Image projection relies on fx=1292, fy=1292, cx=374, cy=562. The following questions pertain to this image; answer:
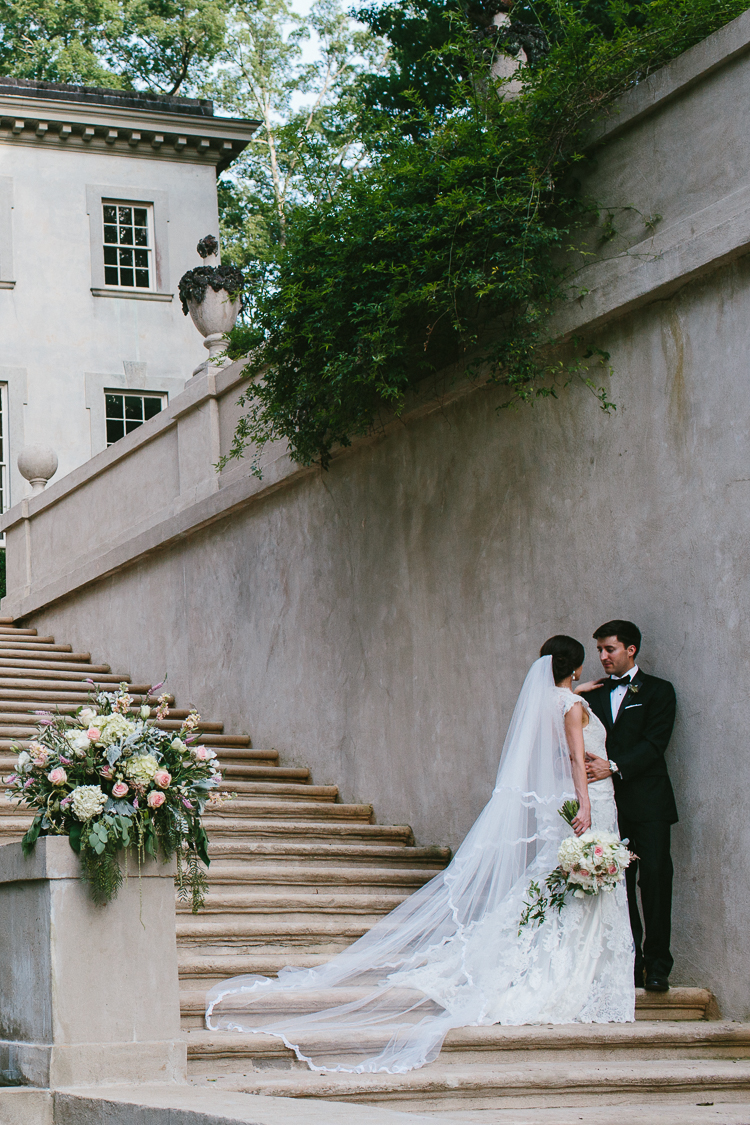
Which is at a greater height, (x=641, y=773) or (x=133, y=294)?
(x=133, y=294)

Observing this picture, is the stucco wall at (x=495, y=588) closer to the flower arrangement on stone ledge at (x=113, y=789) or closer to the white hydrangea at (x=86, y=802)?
the flower arrangement on stone ledge at (x=113, y=789)

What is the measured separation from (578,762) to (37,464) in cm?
1074

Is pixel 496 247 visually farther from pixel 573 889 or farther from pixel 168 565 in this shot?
pixel 168 565

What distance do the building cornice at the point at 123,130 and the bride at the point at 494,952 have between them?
15.9 m

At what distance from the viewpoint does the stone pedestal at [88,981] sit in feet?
16.1

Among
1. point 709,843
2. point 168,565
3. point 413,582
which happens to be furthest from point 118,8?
point 709,843

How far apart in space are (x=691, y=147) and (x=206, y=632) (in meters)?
6.30

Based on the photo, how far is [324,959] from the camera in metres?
6.48

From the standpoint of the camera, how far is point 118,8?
2616cm

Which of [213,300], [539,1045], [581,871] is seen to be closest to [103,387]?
[213,300]

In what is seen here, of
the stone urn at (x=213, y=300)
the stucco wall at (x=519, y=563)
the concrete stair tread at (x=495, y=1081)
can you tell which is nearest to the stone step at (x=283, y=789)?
the stucco wall at (x=519, y=563)

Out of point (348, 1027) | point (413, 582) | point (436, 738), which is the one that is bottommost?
point (348, 1027)

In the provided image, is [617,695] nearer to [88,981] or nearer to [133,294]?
[88,981]

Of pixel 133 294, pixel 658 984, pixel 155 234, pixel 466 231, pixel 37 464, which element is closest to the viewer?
pixel 658 984
